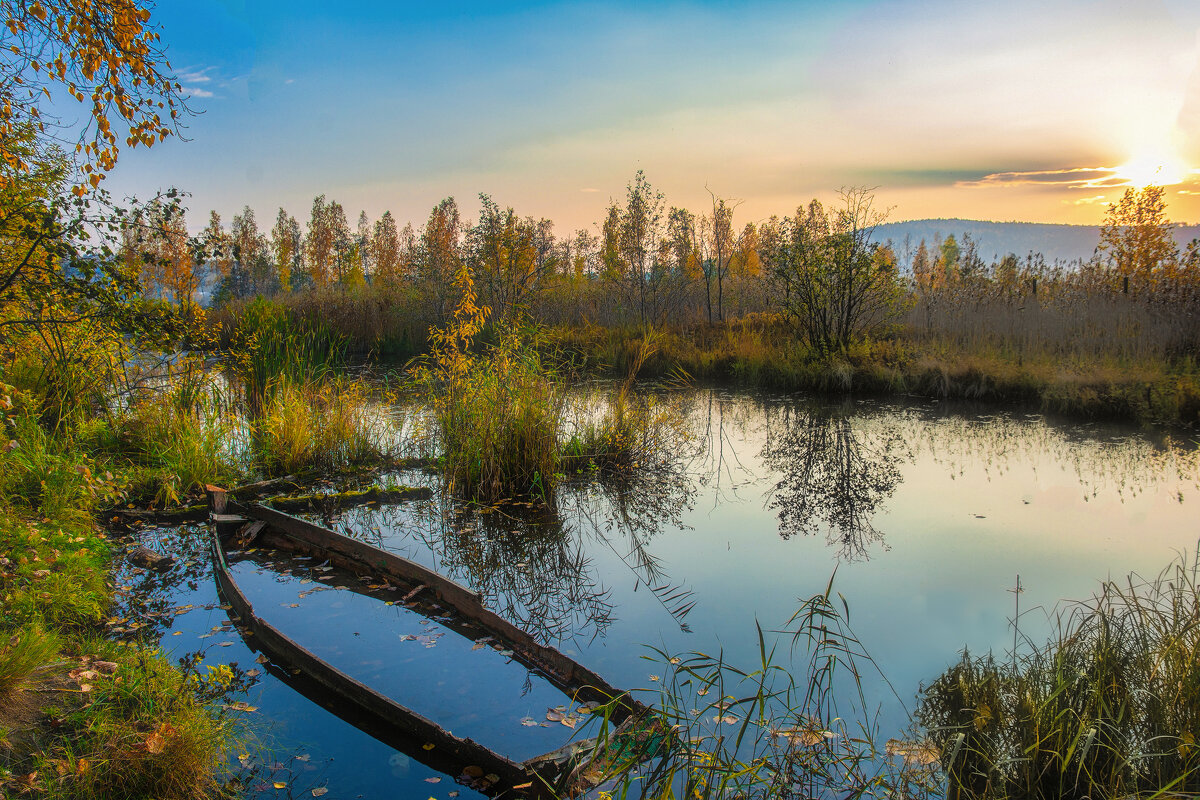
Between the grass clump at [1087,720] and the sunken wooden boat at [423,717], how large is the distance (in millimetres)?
1434

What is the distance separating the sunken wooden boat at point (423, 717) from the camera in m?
2.69

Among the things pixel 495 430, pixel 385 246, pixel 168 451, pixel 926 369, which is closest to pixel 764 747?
pixel 495 430

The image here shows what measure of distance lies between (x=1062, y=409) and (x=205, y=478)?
12574 millimetres

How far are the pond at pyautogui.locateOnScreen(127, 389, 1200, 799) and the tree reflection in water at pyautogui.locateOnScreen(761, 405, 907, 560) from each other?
0.14ft

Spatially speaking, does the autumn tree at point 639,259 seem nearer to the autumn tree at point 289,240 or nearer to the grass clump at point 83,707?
the grass clump at point 83,707

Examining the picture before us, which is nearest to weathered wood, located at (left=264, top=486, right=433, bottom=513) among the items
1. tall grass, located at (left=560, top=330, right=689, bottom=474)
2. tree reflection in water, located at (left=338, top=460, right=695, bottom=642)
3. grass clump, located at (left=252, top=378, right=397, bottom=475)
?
tree reflection in water, located at (left=338, top=460, right=695, bottom=642)

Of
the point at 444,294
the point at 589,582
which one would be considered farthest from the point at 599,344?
the point at 589,582

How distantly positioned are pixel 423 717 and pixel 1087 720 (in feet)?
9.44

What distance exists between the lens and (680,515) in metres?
7.20

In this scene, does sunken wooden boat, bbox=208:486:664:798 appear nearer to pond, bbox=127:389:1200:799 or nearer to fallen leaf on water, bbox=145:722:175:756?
pond, bbox=127:389:1200:799

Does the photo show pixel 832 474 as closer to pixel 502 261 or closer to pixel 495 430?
pixel 495 430

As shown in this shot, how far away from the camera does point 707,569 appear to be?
568cm

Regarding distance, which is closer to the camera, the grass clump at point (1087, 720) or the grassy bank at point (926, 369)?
the grass clump at point (1087, 720)

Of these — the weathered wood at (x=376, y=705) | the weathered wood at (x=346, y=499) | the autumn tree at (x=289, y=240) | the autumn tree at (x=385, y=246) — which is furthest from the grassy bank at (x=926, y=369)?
the autumn tree at (x=289, y=240)
